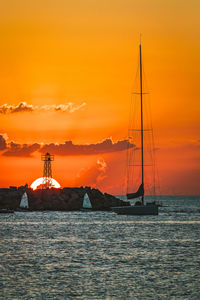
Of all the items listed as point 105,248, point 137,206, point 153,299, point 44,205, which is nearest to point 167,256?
point 105,248

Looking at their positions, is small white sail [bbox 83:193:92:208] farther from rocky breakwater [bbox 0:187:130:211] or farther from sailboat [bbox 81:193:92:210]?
rocky breakwater [bbox 0:187:130:211]

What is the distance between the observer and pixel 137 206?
85.1 m

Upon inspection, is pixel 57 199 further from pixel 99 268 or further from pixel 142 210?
pixel 99 268

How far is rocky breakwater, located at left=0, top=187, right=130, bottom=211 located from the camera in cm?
13900

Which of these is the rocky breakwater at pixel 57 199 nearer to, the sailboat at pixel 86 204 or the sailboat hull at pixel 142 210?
the sailboat at pixel 86 204

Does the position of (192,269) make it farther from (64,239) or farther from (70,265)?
(64,239)

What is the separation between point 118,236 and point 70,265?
2395 centimetres

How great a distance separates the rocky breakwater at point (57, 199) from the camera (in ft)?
456

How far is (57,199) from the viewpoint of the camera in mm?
141500

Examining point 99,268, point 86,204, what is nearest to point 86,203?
point 86,204

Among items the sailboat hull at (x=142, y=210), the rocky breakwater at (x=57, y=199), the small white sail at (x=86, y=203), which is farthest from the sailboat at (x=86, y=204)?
the sailboat hull at (x=142, y=210)

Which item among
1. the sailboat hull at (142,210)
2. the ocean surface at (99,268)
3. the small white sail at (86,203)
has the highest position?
the small white sail at (86,203)

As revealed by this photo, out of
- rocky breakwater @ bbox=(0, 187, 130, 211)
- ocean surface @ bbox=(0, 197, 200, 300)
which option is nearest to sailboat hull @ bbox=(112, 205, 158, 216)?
ocean surface @ bbox=(0, 197, 200, 300)

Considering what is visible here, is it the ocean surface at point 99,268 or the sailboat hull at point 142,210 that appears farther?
the sailboat hull at point 142,210
